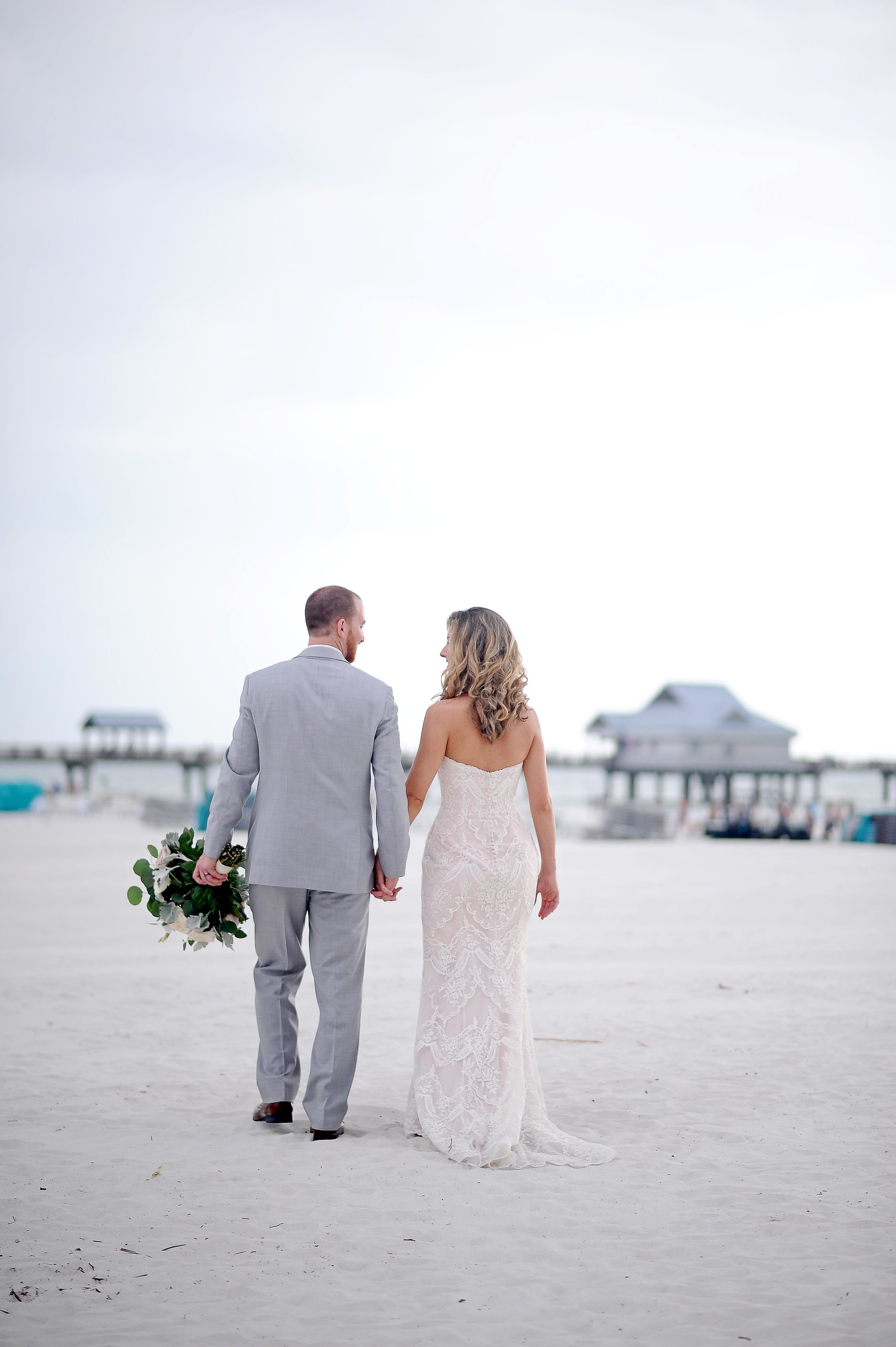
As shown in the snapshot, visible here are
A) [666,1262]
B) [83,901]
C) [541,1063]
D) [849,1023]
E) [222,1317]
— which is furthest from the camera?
[83,901]

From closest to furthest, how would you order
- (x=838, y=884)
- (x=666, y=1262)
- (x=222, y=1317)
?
1. (x=222, y=1317)
2. (x=666, y=1262)
3. (x=838, y=884)

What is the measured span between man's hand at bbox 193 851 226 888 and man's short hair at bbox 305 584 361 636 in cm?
88

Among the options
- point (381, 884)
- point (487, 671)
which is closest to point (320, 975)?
point (381, 884)

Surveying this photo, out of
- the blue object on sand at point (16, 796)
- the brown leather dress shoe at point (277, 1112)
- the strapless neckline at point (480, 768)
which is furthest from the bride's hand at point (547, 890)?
the blue object on sand at point (16, 796)

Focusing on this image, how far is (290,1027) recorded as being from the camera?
4.12 m

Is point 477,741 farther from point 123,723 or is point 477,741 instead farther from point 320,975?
point 123,723

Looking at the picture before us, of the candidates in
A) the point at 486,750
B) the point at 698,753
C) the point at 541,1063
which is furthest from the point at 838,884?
the point at 698,753

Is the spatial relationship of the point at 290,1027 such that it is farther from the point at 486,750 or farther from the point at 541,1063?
the point at 541,1063

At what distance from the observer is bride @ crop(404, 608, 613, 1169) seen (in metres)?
3.99

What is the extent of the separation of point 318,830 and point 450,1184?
1229 millimetres

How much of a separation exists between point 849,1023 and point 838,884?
33.0 ft

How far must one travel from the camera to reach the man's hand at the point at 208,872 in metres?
4.07

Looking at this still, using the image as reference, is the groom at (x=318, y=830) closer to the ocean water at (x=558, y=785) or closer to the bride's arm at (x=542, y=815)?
the bride's arm at (x=542, y=815)

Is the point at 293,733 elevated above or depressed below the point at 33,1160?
above
